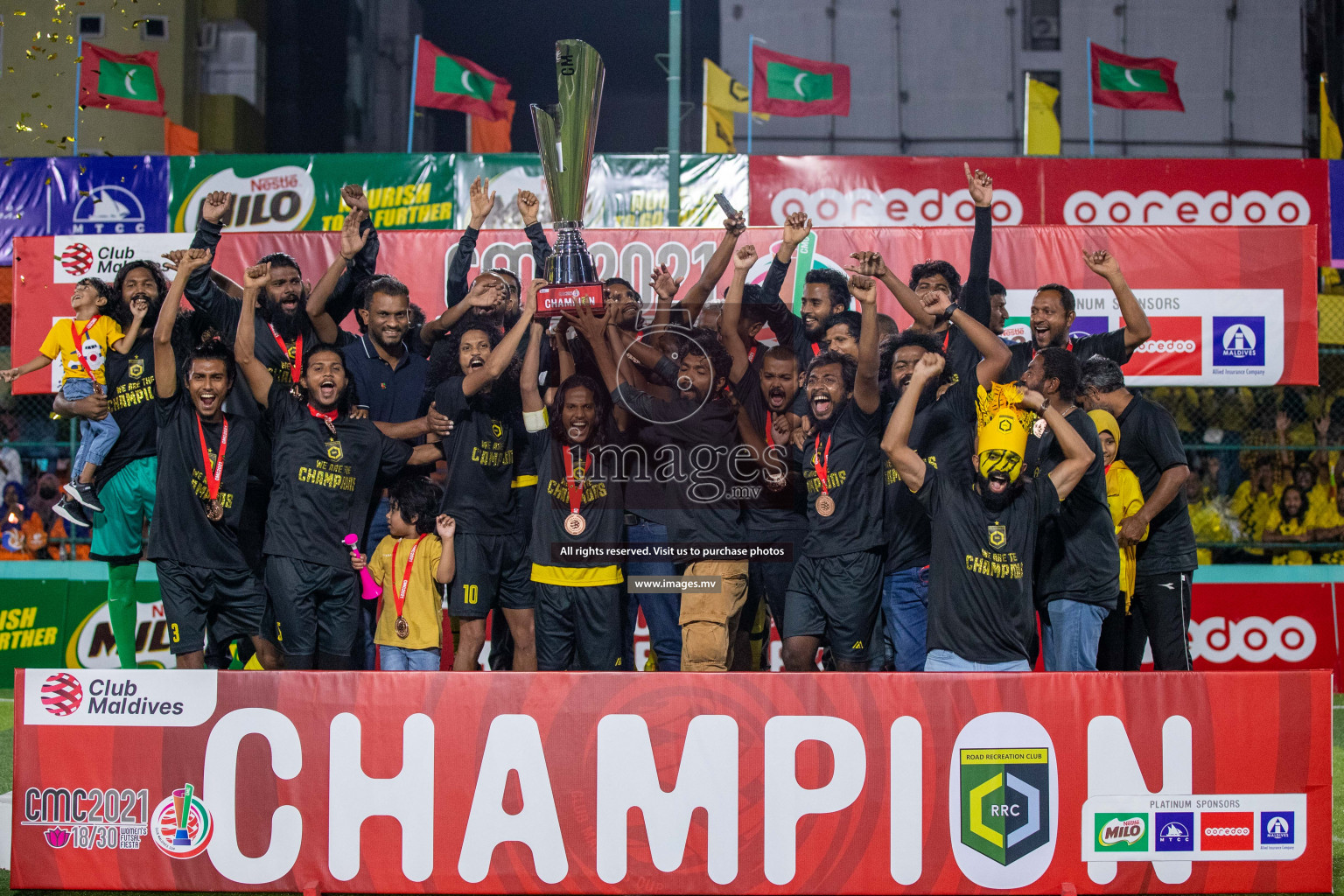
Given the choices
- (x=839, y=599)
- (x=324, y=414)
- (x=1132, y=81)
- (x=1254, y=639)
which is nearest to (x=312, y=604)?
(x=324, y=414)

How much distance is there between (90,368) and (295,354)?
1322 mm

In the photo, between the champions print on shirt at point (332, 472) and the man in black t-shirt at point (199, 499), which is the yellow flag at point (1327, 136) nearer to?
the champions print on shirt at point (332, 472)

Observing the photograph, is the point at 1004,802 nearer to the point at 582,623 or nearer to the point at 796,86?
the point at 582,623

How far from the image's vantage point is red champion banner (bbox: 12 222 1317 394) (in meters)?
8.51

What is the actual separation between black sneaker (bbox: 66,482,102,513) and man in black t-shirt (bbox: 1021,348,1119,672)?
491cm

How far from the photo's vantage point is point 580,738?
13.7ft

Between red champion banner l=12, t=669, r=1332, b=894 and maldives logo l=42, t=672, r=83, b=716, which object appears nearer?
red champion banner l=12, t=669, r=1332, b=894

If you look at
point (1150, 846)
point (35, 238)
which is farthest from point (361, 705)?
point (35, 238)

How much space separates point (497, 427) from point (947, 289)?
235 cm

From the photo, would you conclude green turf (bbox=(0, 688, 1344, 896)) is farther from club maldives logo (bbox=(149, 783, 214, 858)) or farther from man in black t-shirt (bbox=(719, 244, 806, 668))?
man in black t-shirt (bbox=(719, 244, 806, 668))

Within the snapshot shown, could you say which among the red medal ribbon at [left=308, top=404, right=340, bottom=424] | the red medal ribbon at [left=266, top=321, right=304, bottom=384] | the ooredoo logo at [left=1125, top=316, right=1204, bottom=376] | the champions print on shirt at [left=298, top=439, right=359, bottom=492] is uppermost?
the ooredoo logo at [left=1125, top=316, right=1204, bottom=376]

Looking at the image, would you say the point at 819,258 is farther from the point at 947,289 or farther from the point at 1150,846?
the point at 1150,846

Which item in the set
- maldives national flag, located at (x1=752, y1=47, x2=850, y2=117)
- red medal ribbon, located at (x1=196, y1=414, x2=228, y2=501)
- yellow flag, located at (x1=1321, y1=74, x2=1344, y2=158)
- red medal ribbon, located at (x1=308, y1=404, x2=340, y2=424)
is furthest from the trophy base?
yellow flag, located at (x1=1321, y1=74, x2=1344, y2=158)

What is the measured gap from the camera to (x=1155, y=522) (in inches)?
235
